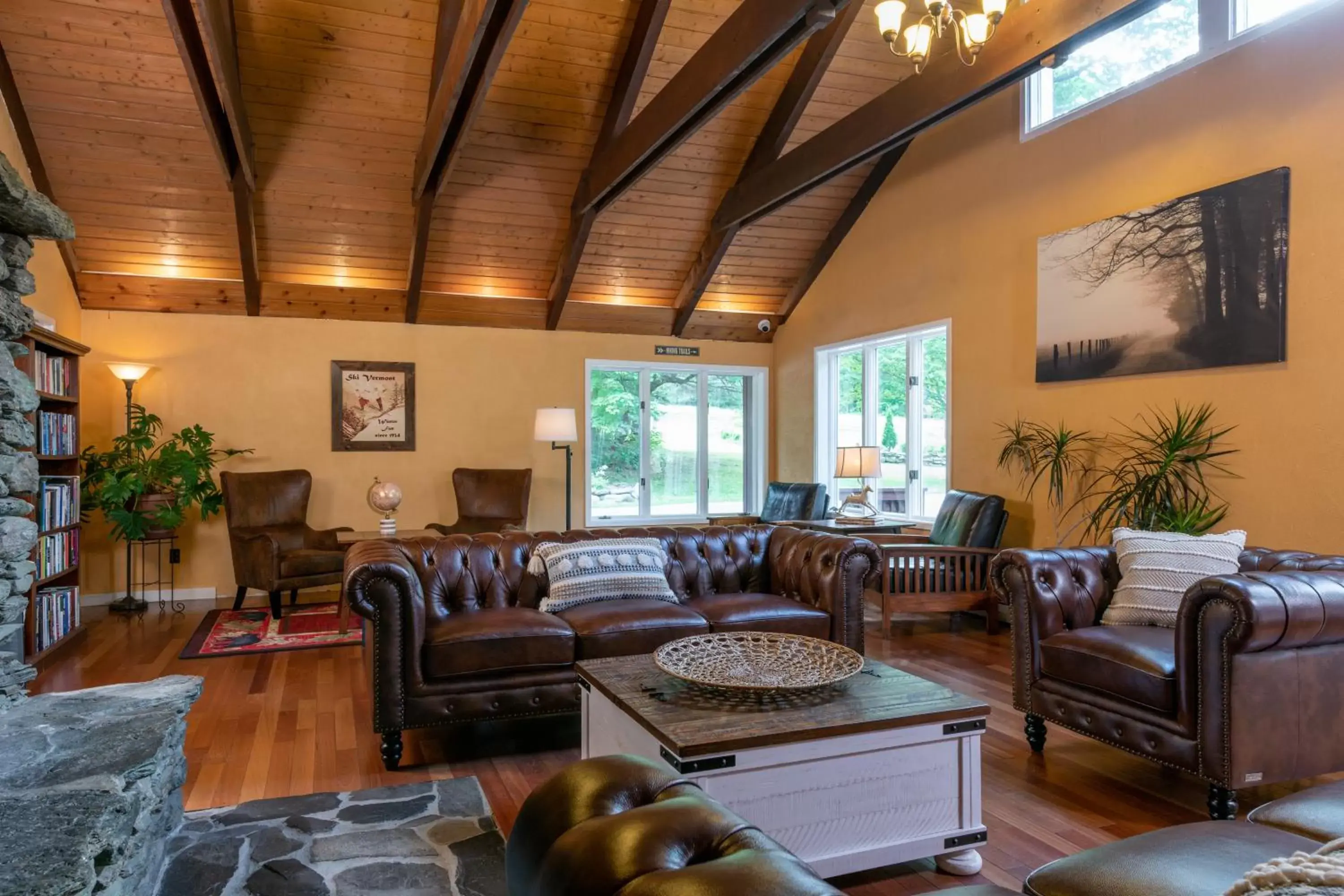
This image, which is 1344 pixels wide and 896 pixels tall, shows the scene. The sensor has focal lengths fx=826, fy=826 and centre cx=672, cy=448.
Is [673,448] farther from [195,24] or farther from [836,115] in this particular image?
[195,24]

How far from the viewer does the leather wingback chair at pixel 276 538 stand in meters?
5.56

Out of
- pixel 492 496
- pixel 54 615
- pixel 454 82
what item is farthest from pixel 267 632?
pixel 454 82

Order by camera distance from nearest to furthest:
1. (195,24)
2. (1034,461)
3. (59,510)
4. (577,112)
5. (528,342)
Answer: (195,24) → (59,510) → (1034,461) → (577,112) → (528,342)

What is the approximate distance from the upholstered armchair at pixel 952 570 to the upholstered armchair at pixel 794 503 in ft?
4.90

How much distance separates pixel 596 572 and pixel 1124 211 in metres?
3.53

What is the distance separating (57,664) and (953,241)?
6.06m

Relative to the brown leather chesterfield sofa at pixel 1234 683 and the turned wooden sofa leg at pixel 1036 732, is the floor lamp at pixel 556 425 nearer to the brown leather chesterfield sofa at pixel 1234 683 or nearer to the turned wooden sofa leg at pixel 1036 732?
the turned wooden sofa leg at pixel 1036 732

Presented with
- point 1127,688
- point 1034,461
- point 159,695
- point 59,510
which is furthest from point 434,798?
point 1034,461

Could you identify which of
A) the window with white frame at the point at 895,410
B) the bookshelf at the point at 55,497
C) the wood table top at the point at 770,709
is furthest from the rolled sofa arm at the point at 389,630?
the window with white frame at the point at 895,410

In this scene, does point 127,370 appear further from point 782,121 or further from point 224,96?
point 782,121

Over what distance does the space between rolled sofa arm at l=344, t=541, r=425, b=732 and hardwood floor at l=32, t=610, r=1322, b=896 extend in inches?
9.2

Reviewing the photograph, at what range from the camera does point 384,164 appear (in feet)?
19.3

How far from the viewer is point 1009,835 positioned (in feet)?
8.03

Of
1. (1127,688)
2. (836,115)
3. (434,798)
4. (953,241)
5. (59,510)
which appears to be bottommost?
(434,798)
